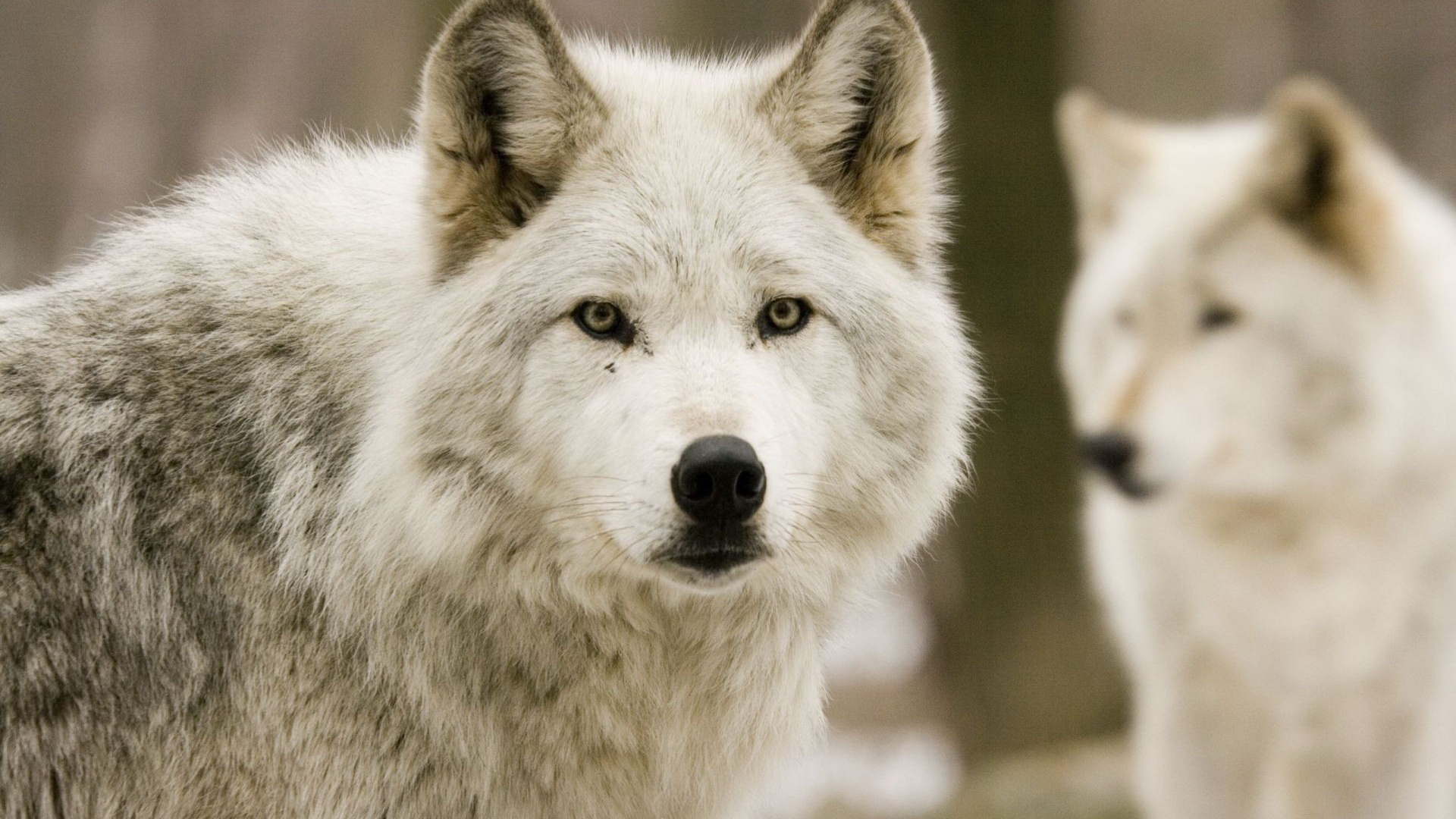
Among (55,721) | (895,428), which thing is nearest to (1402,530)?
(895,428)

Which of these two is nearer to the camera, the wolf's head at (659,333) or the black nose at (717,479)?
the black nose at (717,479)

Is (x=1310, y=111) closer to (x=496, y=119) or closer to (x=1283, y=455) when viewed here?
(x=1283, y=455)

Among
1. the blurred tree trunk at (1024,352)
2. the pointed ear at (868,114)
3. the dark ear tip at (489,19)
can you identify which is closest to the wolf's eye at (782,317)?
the pointed ear at (868,114)

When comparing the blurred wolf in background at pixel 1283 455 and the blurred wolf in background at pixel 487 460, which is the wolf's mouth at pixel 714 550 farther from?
the blurred wolf in background at pixel 1283 455

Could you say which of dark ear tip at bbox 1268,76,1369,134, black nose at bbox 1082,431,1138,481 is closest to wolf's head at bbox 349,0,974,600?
black nose at bbox 1082,431,1138,481

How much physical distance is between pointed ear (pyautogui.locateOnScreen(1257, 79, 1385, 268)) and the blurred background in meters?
3.17

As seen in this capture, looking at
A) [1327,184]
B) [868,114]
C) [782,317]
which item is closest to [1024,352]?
[1327,184]

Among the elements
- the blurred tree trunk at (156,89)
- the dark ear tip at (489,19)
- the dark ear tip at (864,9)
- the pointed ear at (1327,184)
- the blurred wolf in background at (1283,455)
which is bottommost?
the blurred wolf in background at (1283,455)

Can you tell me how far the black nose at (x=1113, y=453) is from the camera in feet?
16.2

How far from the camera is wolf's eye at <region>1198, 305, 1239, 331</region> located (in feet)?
17.1

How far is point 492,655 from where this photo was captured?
326cm

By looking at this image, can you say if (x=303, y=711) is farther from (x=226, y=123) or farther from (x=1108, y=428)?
(x=226, y=123)

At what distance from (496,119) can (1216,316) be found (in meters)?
3.12

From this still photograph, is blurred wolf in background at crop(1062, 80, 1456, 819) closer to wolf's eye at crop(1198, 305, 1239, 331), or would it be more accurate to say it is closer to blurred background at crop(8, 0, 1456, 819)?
wolf's eye at crop(1198, 305, 1239, 331)
